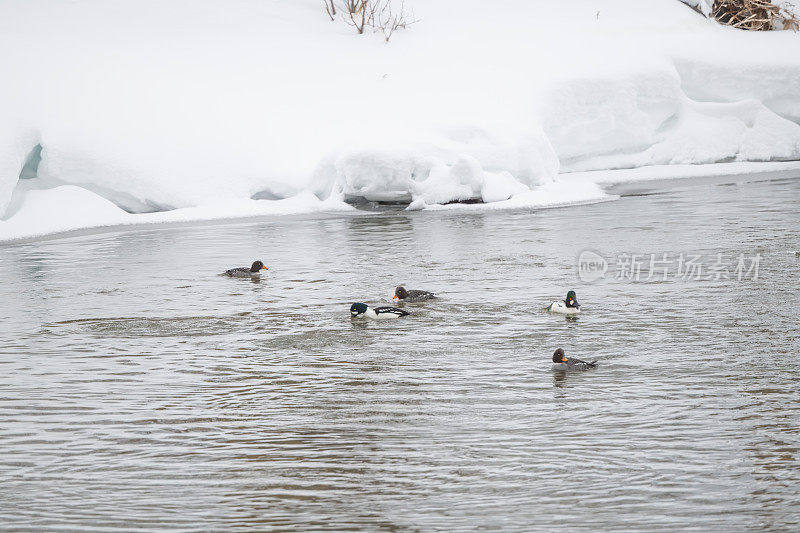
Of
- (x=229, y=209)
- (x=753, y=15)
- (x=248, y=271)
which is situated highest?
(x=753, y=15)

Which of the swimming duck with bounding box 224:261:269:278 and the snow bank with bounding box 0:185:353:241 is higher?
the snow bank with bounding box 0:185:353:241

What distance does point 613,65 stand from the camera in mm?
26656

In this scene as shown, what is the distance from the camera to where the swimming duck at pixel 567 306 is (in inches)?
460

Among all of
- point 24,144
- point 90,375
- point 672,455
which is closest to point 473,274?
point 90,375

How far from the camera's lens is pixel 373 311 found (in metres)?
12.0

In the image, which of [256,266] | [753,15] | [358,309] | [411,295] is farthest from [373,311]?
[753,15]

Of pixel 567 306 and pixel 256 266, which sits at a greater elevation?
pixel 256 266

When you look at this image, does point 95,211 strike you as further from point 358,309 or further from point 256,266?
point 358,309

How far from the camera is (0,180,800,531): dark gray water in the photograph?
6520 millimetres

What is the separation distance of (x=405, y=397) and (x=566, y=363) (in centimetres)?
171

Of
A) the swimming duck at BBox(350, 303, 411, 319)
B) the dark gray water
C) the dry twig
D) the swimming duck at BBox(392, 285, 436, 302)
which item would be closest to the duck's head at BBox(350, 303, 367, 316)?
the swimming duck at BBox(350, 303, 411, 319)

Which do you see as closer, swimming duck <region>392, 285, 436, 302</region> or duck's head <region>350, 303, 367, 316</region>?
duck's head <region>350, 303, 367, 316</region>

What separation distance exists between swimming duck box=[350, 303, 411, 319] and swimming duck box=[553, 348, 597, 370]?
3.02 m

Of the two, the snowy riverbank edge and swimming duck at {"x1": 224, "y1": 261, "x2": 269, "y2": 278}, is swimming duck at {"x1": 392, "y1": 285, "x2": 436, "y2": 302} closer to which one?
swimming duck at {"x1": 224, "y1": 261, "x2": 269, "y2": 278}
